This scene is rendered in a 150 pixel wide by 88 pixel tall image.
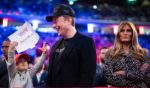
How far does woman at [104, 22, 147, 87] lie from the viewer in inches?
117

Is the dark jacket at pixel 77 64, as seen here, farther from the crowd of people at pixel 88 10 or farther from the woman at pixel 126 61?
the crowd of people at pixel 88 10

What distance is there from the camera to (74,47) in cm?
266

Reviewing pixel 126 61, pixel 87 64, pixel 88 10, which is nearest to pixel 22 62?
pixel 87 64

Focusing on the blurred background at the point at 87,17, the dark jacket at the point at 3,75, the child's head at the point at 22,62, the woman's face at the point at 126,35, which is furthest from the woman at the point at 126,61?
the blurred background at the point at 87,17

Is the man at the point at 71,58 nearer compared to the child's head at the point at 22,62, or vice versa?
the man at the point at 71,58

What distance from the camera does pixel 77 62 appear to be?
8.69 feet

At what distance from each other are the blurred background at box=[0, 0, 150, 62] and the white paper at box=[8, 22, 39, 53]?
8.65m

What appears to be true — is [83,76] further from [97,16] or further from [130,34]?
[97,16]

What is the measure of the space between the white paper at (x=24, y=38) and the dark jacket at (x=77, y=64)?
0.30m

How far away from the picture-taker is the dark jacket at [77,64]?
262 cm

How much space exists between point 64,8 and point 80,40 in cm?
32

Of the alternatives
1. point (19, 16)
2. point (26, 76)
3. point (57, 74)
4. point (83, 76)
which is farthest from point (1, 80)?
point (19, 16)

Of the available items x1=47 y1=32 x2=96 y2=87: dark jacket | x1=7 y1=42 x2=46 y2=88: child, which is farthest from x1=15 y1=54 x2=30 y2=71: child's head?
x1=47 y1=32 x2=96 y2=87: dark jacket

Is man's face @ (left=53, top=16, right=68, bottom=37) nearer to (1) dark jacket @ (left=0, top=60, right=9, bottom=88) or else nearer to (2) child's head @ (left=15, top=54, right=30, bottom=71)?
(2) child's head @ (left=15, top=54, right=30, bottom=71)
